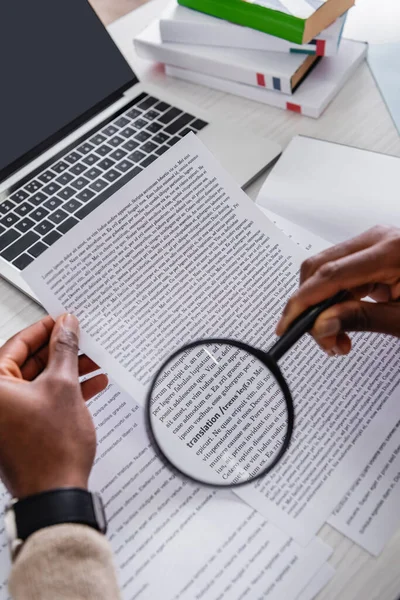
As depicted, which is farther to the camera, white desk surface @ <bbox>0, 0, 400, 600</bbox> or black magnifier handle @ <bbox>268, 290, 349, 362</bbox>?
white desk surface @ <bbox>0, 0, 400, 600</bbox>

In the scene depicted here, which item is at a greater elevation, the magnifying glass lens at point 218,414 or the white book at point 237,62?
the white book at point 237,62

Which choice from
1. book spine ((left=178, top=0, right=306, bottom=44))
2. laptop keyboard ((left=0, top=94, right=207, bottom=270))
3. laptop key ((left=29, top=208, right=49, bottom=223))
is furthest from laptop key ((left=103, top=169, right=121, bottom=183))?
book spine ((left=178, top=0, right=306, bottom=44))

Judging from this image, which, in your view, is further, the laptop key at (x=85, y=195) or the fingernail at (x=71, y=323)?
the laptop key at (x=85, y=195)

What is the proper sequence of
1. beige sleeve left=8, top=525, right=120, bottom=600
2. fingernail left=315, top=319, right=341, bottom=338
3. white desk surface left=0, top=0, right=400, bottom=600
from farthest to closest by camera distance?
white desk surface left=0, top=0, right=400, bottom=600 < fingernail left=315, top=319, right=341, bottom=338 < beige sleeve left=8, top=525, right=120, bottom=600

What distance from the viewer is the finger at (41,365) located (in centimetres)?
69

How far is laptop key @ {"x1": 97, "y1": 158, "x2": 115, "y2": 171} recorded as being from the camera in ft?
3.03

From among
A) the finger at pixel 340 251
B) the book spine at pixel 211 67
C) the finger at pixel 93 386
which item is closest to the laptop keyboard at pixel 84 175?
the book spine at pixel 211 67

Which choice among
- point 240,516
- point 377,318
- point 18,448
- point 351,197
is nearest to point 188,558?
point 240,516

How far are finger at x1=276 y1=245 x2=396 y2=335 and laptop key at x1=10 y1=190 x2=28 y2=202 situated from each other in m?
0.44

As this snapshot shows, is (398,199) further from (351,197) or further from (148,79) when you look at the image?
(148,79)

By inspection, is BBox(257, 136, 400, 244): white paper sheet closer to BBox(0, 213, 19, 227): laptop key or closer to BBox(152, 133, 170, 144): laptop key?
BBox(152, 133, 170, 144): laptop key

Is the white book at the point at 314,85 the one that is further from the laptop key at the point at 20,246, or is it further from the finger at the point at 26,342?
the finger at the point at 26,342

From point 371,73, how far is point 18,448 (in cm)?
83

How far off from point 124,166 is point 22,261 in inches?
8.4
